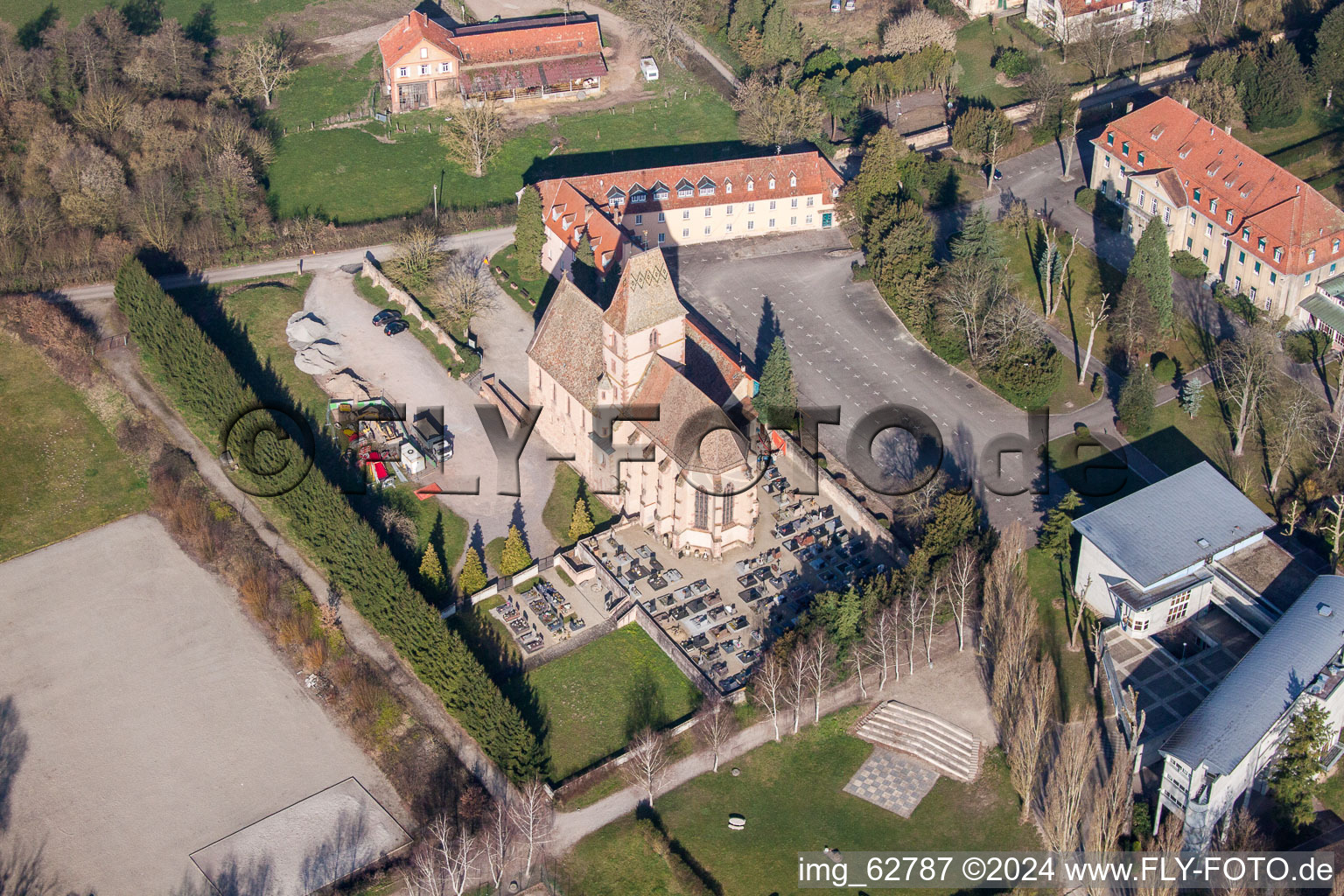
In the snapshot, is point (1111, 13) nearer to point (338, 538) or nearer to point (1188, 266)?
point (1188, 266)

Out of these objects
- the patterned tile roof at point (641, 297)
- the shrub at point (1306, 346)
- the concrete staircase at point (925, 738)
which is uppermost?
the patterned tile roof at point (641, 297)

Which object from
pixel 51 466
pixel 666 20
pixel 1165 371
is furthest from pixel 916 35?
pixel 51 466

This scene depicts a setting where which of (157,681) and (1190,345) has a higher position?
(1190,345)

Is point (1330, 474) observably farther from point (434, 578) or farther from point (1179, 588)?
point (434, 578)

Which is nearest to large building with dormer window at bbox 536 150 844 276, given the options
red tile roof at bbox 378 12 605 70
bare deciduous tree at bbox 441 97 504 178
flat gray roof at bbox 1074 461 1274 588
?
bare deciduous tree at bbox 441 97 504 178

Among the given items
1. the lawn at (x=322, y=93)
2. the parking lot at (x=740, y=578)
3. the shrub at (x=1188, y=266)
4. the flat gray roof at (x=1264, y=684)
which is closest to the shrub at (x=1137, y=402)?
the shrub at (x=1188, y=266)

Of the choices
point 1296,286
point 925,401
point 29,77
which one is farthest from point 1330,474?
point 29,77

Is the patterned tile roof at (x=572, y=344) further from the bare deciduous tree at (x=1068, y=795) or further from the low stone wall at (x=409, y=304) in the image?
the bare deciduous tree at (x=1068, y=795)
